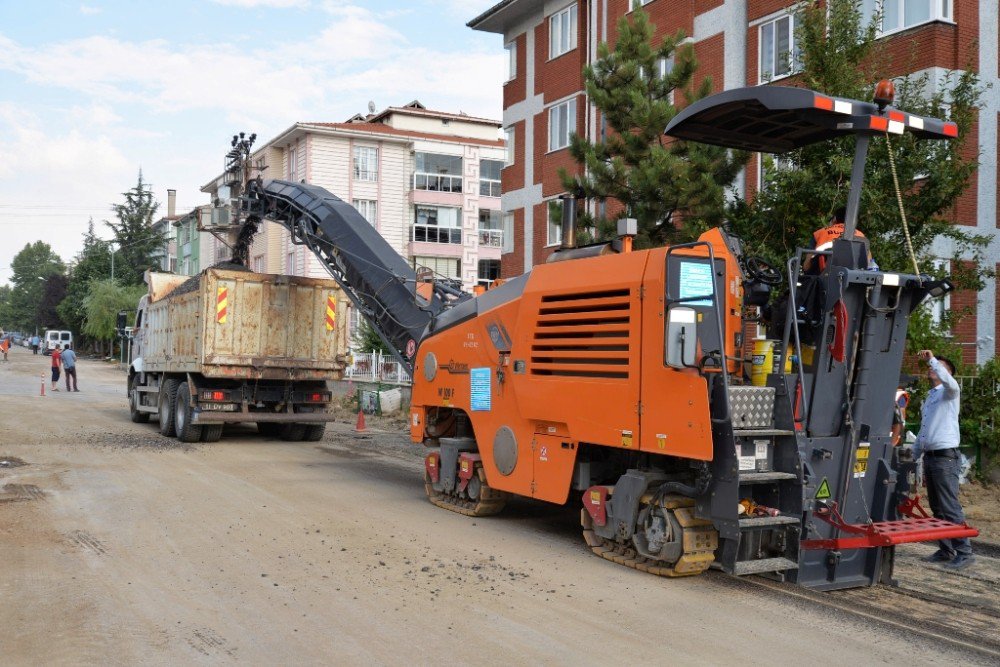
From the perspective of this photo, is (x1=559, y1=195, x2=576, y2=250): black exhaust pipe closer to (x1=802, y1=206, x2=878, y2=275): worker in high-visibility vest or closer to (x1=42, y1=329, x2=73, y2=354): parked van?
(x1=802, y1=206, x2=878, y2=275): worker in high-visibility vest

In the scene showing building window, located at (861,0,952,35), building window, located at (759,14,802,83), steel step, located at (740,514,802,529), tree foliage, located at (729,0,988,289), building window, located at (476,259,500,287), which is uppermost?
building window, located at (759,14,802,83)

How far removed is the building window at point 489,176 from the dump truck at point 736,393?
43.1 m

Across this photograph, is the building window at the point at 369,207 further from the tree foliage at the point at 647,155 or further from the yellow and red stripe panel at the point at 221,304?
the tree foliage at the point at 647,155

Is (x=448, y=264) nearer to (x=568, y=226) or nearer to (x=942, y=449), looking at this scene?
(x=568, y=226)

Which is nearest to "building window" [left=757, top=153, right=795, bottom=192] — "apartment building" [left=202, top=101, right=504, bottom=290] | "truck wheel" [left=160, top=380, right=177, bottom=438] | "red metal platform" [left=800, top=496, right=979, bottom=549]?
"red metal platform" [left=800, top=496, right=979, bottom=549]

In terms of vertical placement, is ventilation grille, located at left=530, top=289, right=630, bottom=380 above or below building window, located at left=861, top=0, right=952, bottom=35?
below

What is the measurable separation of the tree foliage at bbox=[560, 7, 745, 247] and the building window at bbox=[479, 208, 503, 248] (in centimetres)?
3750

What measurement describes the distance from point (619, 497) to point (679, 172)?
5672mm

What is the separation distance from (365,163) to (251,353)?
34.1 meters

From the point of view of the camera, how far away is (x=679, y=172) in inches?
468

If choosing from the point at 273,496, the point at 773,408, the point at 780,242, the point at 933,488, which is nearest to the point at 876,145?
the point at 780,242

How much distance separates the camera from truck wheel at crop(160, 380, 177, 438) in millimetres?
17156

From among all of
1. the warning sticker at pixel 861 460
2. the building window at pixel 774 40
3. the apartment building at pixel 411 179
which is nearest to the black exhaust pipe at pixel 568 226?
the warning sticker at pixel 861 460

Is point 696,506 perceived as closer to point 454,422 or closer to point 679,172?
point 454,422
